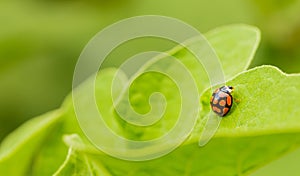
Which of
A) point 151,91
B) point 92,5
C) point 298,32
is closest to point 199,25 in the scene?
point 92,5

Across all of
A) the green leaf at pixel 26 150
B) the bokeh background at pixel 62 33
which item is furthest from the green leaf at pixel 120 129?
the bokeh background at pixel 62 33

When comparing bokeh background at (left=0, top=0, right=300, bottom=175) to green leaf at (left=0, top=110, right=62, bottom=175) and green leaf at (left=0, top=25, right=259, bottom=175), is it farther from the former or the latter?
green leaf at (left=0, top=110, right=62, bottom=175)

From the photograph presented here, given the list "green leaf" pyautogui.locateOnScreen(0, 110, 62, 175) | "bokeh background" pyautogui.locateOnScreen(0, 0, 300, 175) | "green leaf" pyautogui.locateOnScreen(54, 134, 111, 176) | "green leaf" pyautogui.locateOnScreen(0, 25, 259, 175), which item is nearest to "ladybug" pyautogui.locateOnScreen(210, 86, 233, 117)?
"green leaf" pyautogui.locateOnScreen(0, 25, 259, 175)

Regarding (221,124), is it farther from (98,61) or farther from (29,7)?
(29,7)

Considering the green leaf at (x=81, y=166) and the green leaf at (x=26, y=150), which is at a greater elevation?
the green leaf at (x=81, y=166)

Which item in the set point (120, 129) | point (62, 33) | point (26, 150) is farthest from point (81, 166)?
point (62, 33)

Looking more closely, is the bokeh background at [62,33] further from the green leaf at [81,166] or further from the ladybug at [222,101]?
the green leaf at [81,166]
